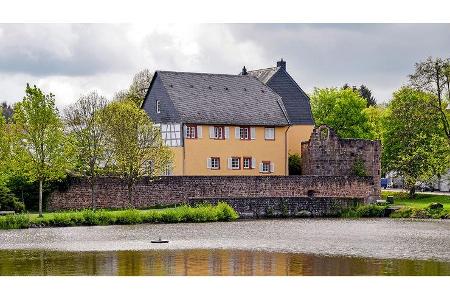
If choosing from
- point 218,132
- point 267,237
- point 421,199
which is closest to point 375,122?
point 421,199

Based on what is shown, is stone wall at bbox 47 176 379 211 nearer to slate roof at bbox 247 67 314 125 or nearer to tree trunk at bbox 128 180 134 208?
tree trunk at bbox 128 180 134 208

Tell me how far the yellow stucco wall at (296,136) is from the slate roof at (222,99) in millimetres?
2441

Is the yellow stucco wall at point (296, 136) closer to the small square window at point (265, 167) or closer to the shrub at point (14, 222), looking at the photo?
the small square window at point (265, 167)

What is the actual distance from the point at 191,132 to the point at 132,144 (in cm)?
869

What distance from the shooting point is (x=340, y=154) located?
59.7 m

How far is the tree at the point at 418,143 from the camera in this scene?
53.4 meters

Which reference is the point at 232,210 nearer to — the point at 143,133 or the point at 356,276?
the point at 143,133

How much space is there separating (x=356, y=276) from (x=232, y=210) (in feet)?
83.2

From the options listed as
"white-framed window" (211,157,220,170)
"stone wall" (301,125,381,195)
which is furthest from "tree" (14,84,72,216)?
"stone wall" (301,125,381,195)

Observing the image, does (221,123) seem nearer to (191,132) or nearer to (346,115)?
(191,132)

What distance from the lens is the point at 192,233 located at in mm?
38688

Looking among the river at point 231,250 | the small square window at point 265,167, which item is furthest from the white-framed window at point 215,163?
the river at point 231,250

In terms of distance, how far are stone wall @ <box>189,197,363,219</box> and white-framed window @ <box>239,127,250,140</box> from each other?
10.7 m
